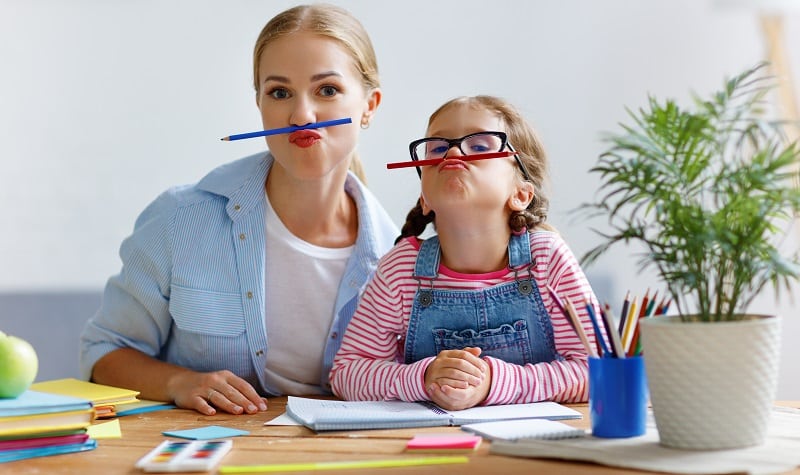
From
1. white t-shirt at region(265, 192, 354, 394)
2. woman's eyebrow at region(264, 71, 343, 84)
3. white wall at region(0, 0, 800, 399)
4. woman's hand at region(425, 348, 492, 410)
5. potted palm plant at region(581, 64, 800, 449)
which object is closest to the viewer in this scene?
potted palm plant at region(581, 64, 800, 449)

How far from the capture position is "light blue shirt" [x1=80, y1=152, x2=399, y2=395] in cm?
178

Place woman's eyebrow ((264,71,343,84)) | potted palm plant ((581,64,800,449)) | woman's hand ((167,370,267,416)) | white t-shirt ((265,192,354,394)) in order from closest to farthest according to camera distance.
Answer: potted palm plant ((581,64,800,449)) < woman's hand ((167,370,267,416)) < woman's eyebrow ((264,71,343,84)) < white t-shirt ((265,192,354,394))

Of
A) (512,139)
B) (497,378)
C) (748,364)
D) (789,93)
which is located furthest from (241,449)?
(789,93)

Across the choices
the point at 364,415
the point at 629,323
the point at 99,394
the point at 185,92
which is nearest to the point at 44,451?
the point at 99,394

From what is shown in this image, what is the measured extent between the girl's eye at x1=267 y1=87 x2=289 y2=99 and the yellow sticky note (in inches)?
26.1

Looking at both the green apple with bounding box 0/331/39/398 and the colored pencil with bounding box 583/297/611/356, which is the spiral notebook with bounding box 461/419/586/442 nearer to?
the colored pencil with bounding box 583/297/611/356

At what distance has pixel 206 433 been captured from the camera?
1.29 m

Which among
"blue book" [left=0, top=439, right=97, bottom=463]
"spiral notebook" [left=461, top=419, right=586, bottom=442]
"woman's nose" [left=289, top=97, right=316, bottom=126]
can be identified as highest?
"woman's nose" [left=289, top=97, right=316, bottom=126]

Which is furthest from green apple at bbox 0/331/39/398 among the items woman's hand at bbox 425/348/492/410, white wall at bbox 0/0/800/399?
white wall at bbox 0/0/800/399

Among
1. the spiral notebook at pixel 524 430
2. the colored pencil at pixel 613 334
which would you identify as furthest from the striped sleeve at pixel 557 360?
the colored pencil at pixel 613 334

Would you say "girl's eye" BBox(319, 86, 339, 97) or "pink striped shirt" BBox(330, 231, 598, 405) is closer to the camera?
"pink striped shirt" BBox(330, 231, 598, 405)

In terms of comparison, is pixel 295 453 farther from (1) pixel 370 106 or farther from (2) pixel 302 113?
(1) pixel 370 106

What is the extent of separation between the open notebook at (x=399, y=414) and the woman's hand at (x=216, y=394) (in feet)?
0.27

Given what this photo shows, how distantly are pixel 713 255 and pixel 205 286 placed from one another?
3.31 feet
